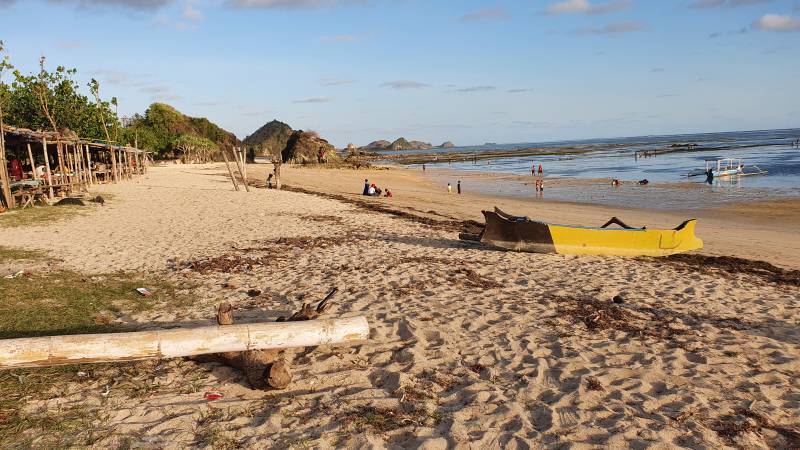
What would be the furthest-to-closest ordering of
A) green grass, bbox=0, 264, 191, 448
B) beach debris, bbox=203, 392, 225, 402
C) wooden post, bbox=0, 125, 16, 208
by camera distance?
wooden post, bbox=0, 125, 16, 208 → beach debris, bbox=203, 392, 225, 402 → green grass, bbox=0, 264, 191, 448

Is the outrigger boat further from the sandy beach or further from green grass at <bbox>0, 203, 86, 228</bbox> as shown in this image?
green grass at <bbox>0, 203, 86, 228</bbox>

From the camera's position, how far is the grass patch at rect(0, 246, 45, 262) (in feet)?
33.3

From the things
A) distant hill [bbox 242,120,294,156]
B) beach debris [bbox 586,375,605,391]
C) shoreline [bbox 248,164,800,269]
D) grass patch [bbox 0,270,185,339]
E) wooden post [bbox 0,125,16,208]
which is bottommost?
shoreline [bbox 248,164,800,269]

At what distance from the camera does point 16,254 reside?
10453 mm

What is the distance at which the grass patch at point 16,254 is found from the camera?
10148 millimetres

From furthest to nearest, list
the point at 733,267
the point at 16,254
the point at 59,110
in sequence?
the point at 59,110, the point at 733,267, the point at 16,254

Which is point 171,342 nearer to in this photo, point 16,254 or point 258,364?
point 258,364

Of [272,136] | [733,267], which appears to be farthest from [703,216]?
[272,136]

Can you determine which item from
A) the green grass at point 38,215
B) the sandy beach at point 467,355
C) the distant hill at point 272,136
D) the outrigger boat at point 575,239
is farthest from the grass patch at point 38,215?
the distant hill at point 272,136

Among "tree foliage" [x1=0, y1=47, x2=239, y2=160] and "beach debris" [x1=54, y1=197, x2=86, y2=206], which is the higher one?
"tree foliage" [x1=0, y1=47, x2=239, y2=160]

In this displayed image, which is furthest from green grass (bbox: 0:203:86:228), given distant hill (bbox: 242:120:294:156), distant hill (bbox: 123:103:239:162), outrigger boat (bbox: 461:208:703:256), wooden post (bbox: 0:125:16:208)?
distant hill (bbox: 242:120:294:156)

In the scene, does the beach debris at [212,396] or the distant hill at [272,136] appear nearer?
the beach debris at [212,396]

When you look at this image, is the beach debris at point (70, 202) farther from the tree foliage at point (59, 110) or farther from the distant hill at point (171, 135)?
the distant hill at point (171, 135)

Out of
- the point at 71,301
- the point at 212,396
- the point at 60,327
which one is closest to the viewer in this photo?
the point at 212,396
